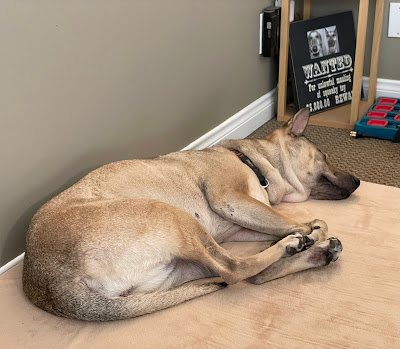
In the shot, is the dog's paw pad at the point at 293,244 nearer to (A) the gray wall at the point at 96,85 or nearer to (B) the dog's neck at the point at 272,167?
(B) the dog's neck at the point at 272,167

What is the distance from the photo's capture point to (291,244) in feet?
7.27

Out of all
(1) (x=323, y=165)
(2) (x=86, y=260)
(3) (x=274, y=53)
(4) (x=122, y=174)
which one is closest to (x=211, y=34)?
(3) (x=274, y=53)

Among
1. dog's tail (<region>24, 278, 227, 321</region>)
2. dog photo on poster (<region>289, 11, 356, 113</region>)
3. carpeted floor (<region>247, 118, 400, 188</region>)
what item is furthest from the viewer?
dog photo on poster (<region>289, 11, 356, 113</region>)

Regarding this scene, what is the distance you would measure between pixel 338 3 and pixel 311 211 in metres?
2.17

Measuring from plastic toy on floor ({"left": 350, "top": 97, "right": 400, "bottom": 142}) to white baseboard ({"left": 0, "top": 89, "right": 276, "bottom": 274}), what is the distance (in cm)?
69

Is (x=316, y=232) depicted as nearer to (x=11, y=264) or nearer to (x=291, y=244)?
Result: (x=291, y=244)

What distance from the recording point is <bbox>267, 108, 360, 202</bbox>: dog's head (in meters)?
2.79

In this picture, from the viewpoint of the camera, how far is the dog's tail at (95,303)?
1.82 meters

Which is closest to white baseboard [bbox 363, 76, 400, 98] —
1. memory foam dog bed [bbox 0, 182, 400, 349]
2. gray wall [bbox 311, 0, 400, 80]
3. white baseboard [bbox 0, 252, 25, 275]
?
gray wall [bbox 311, 0, 400, 80]

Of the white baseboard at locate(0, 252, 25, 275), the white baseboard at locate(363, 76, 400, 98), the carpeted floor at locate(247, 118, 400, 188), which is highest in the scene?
the white baseboard at locate(363, 76, 400, 98)

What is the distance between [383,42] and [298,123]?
5.63 feet

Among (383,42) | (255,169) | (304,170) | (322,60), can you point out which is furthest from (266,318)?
(383,42)

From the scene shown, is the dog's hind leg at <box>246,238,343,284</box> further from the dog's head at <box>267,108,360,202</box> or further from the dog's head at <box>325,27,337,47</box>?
the dog's head at <box>325,27,337,47</box>

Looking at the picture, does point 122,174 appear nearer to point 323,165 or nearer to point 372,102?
point 323,165
